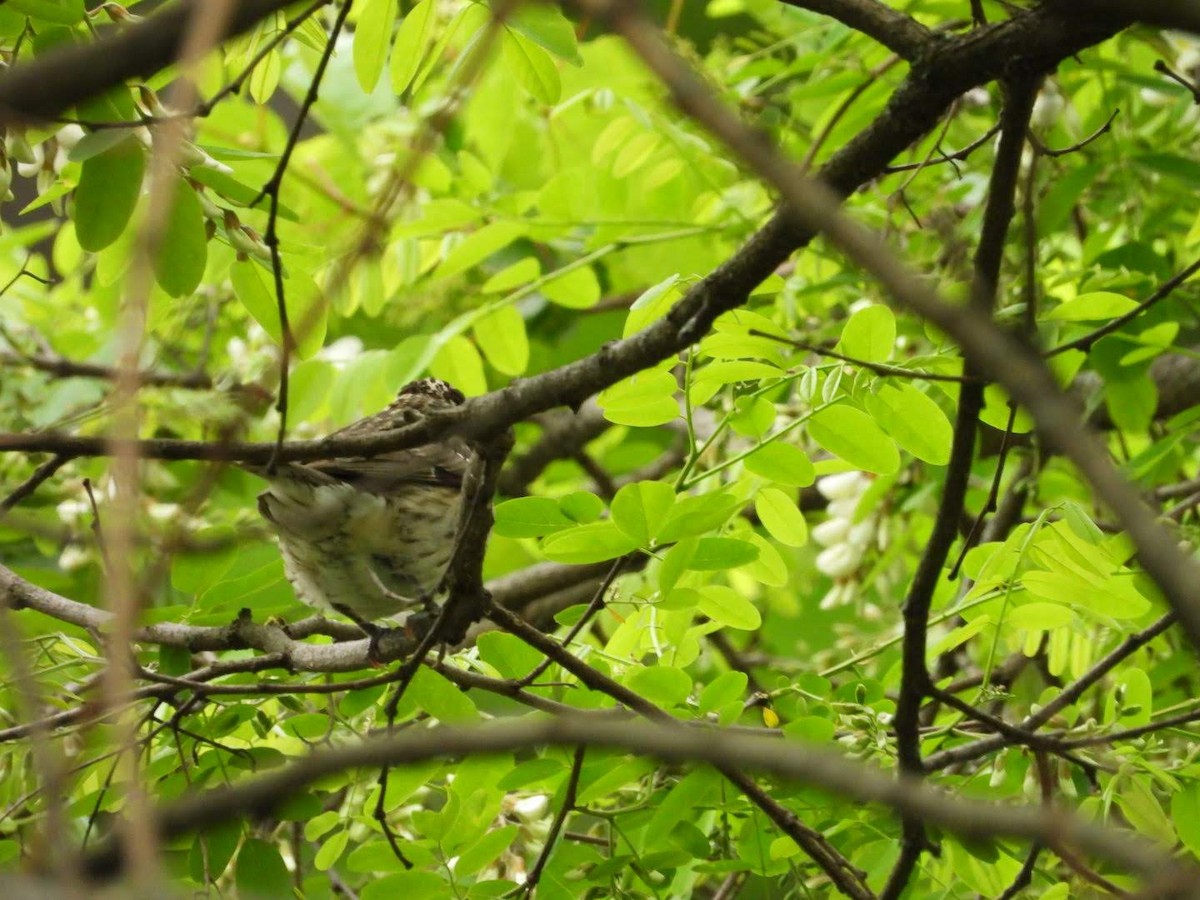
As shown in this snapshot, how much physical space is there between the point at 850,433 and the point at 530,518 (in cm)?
44

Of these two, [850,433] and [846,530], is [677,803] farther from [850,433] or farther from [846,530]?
[846,530]

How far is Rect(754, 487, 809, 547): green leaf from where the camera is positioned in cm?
204

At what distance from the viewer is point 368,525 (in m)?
2.62

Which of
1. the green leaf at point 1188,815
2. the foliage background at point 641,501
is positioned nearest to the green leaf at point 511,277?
the foliage background at point 641,501

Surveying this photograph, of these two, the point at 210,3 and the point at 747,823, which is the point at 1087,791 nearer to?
the point at 747,823

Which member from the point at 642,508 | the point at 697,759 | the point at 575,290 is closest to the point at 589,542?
the point at 642,508

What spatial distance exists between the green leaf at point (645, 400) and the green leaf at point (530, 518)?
0.19 m

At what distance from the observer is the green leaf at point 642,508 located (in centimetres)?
162

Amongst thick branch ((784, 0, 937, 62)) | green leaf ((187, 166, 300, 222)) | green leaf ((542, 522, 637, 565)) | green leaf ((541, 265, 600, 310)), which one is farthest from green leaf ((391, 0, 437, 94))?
green leaf ((541, 265, 600, 310))

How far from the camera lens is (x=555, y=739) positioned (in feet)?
2.31

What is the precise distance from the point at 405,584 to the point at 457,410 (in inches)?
55.7

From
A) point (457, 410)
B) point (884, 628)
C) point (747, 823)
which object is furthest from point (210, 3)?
point (884, 628)

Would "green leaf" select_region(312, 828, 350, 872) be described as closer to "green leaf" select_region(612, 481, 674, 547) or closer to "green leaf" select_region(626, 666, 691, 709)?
"green leaf" select_region(626, 666, 691, 709)

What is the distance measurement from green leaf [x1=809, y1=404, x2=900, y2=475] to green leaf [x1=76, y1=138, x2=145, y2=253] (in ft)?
3.05
